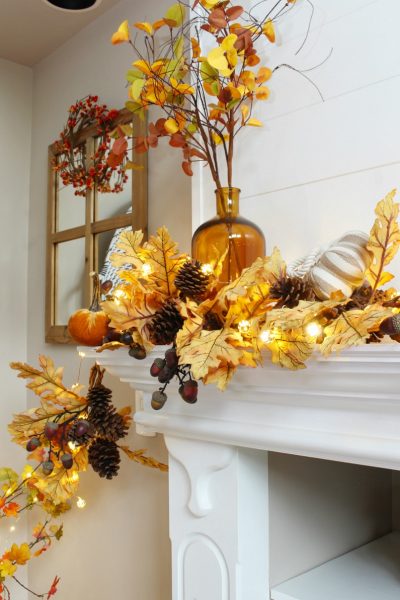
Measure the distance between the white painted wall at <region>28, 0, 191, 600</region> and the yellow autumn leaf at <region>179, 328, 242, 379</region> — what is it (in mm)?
754

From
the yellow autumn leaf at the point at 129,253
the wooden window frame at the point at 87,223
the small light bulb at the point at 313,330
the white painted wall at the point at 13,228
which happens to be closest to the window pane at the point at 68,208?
the wooden window frame at the point at 87,223

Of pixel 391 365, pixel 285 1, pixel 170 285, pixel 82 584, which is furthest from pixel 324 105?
pixel 82 584

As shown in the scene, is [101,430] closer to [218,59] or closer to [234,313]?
[234,313]

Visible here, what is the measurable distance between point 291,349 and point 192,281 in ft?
0.68

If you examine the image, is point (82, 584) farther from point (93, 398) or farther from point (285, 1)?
point (285, 1)

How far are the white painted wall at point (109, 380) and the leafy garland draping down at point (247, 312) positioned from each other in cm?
58

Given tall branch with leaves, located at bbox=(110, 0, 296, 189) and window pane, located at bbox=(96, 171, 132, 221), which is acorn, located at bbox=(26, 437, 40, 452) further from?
window pane, located at bbox=(96, 171, 132, 221)

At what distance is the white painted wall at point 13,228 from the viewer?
208 cm

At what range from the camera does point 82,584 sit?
178 cm

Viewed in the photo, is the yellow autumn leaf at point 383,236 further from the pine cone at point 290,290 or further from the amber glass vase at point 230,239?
the amber glass vase at point 230,239

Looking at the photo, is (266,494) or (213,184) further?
(213,184)

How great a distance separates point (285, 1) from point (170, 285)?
587mm

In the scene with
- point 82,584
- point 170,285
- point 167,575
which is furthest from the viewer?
point 82,584

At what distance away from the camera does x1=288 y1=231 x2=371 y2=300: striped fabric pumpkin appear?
792 mm
